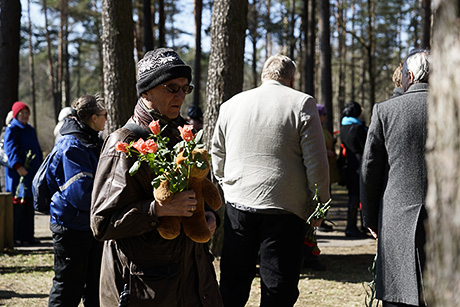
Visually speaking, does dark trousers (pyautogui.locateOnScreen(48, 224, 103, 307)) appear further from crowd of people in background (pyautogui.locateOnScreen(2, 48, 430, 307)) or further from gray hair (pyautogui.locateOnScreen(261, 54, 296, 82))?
gray hair (pyautogui.locateOnScreen(261, 54, 296, 82))

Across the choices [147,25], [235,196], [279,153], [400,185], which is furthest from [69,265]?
[147,25]

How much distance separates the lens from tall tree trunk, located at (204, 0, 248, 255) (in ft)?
24.1

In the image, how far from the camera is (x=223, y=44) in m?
7.38

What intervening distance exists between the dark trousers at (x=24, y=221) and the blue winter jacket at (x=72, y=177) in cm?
472

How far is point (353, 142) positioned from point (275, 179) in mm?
5326

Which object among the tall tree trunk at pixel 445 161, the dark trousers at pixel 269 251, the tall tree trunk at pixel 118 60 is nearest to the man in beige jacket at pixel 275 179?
the dark trousers at pixel 269 251

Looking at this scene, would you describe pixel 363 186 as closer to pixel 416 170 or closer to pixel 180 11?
pixel 416 170

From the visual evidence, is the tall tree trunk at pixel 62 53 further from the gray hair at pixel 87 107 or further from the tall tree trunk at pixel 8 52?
the gray hair at pixel 87 107

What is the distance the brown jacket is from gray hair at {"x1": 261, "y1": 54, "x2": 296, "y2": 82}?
182 cm

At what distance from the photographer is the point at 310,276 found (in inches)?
276

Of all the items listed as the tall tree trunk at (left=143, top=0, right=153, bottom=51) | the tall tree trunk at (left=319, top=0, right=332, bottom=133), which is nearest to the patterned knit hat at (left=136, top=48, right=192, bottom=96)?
the tall tree trunk at (left=319, top=0, right=332, bottom=133)

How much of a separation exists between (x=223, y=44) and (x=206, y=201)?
4.69 m

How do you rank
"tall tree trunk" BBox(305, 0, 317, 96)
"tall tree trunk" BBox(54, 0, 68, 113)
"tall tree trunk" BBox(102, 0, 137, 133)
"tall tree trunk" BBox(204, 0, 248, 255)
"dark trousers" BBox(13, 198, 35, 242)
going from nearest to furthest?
"tall tree trunk" BBox(204, 0, 248, 255) < "tall tree trunk" BBox(102, 0, 137, 133) < "dark trousers" BBox(13, 198, 35, 242) < "tall tree trunk" BBox(305, 0, 317, 96) < "tall tree trunk" BBox(54, 0, 68, 113)

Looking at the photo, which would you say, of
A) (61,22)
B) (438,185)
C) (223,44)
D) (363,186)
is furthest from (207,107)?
(61,22)
